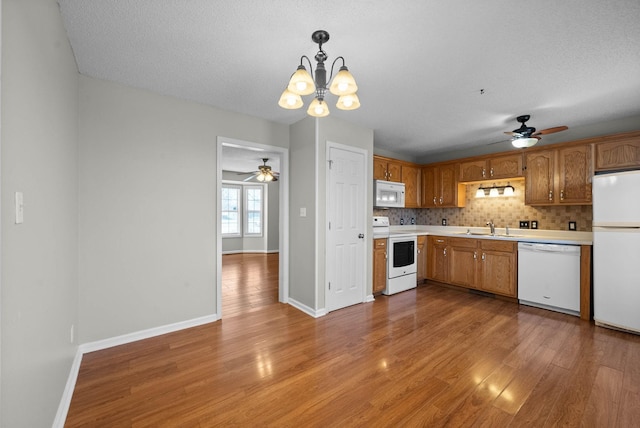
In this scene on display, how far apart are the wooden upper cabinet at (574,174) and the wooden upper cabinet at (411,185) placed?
2102 mm

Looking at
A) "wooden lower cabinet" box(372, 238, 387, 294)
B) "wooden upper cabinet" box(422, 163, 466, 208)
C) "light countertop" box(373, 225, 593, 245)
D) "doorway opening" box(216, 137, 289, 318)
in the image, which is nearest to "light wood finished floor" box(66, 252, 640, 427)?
"doorway opening" box(216, 137, 289, 318)

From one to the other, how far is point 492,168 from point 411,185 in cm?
132

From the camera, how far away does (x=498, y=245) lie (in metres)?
3.98

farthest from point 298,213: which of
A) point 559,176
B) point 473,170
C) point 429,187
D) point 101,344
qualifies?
point 559,176

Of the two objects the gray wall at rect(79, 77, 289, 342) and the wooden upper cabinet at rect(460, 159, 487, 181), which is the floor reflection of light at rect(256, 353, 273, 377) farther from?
the wooden upper cabinet at rect(460, 159, 487, 181)

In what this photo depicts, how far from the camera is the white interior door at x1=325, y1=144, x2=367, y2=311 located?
3.48 metres

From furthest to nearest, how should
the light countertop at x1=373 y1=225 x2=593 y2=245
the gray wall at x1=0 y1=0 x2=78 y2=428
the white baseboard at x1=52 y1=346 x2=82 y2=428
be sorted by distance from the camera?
the light countertop at x1=373 y1=225 x2=593 y2=245, the white baseboard at x1=52 y1=346 x2=82 y2=428, the gray wall at x1=0 y1=0 x2=78 y2=428

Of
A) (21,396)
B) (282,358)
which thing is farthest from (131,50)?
(282,358)

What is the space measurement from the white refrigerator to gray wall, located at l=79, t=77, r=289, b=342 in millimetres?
4318

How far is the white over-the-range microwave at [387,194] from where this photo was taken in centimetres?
439

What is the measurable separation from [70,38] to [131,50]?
0.37m

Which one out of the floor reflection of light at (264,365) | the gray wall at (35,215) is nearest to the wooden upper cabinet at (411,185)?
the floor reflection of light at (264,365)

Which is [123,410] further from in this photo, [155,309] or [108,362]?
[155,309]

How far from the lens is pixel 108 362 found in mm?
2277
